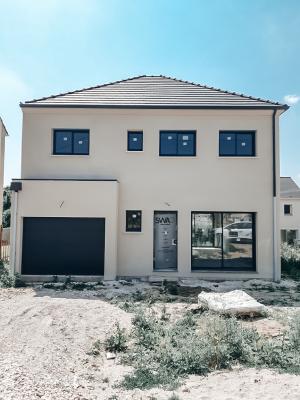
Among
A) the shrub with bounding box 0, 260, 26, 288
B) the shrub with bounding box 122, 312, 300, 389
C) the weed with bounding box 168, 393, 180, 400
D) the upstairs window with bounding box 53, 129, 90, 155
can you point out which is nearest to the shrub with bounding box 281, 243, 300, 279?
the shrub with bounding box 122, 312, 300, 389

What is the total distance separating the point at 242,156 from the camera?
49.0ft

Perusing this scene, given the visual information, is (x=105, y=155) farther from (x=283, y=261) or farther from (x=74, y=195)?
(x=283, y=261)

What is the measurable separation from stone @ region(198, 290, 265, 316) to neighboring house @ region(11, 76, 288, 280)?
4.55 meters

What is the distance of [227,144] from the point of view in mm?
15102

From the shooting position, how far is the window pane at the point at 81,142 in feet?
49.4

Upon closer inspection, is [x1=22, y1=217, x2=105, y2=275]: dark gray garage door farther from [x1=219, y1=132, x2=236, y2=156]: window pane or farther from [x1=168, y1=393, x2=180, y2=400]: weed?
[x1=168, y1=393, x2=180, y2=400]: weed

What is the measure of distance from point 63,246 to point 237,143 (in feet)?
27.5

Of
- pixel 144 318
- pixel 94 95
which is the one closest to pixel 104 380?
pixel 144 318

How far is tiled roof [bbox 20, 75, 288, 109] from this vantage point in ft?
48.6

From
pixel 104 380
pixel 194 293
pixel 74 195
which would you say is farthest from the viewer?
pixel 74 195

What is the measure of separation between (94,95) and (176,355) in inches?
491

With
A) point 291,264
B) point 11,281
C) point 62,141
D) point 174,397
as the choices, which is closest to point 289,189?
point 291,264

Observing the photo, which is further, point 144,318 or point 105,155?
Result: point 105,155

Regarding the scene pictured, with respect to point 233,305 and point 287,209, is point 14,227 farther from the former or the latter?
point 287,209
